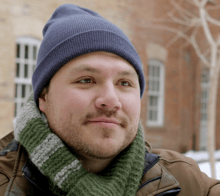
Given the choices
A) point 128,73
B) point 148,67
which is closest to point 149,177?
point 128,73

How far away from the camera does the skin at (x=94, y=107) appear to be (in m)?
1.50

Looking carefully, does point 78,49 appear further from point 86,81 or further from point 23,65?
point 23,65

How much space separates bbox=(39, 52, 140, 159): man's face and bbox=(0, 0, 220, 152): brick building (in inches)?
174

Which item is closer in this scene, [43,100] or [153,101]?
[43,100]

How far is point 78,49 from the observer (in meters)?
1.62

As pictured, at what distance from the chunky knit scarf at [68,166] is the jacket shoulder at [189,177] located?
251 mm

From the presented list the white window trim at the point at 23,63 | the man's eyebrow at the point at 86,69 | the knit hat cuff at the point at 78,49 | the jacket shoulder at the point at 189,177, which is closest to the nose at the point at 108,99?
the man's eyebrow at the point at 86,69

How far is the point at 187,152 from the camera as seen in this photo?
363 inches

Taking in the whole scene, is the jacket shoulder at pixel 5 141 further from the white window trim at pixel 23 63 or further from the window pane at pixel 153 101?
the window pane at pixel 153 101

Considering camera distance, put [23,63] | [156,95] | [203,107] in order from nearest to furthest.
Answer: [23,63], [156,95], [203,107]

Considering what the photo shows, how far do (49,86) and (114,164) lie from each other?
0.65 meters

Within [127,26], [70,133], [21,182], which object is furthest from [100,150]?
[127,26]

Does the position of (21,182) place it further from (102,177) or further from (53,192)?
(102,177)

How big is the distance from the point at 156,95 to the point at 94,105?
7.35 metres
